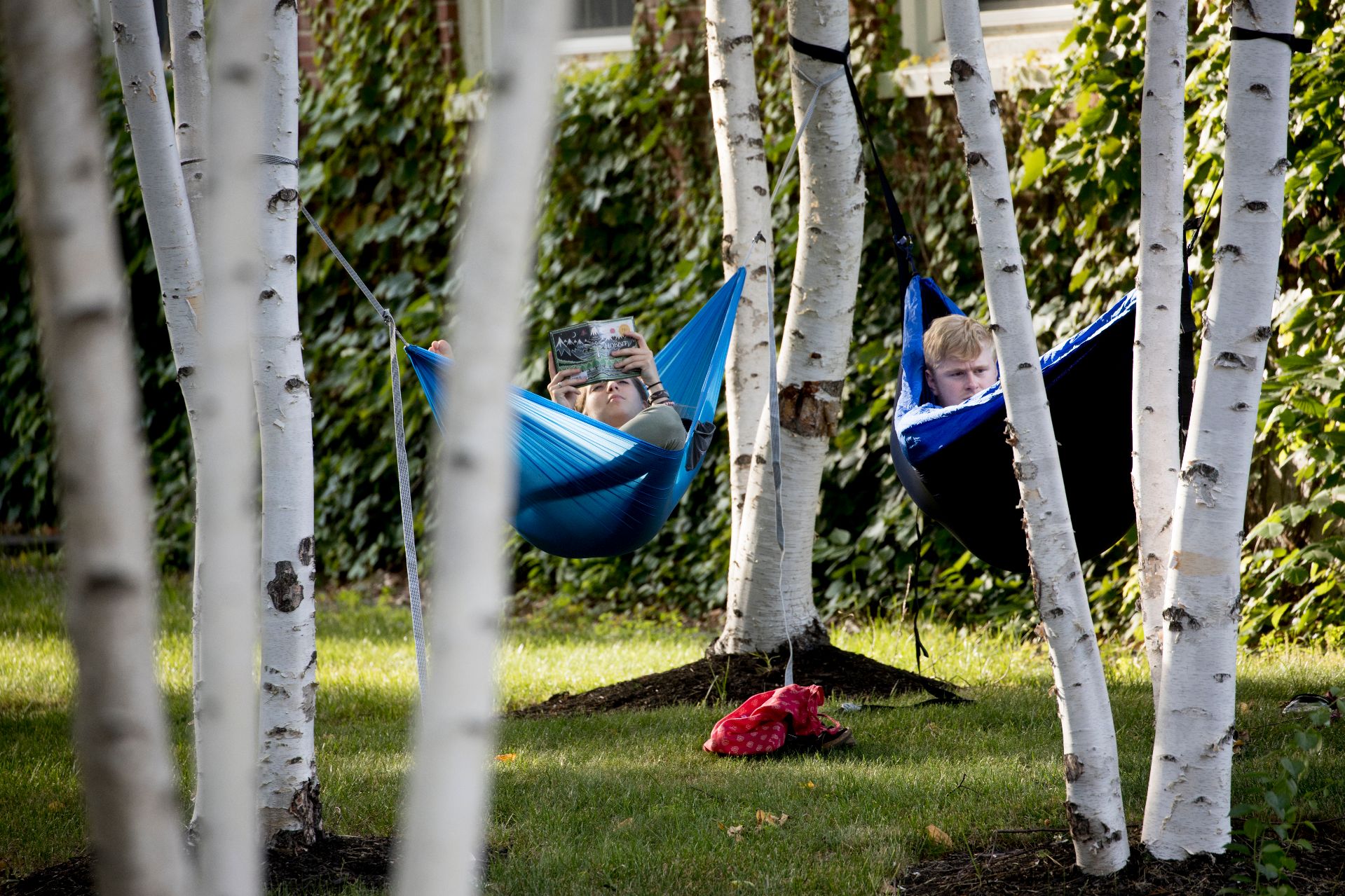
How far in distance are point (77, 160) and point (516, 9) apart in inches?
10.3

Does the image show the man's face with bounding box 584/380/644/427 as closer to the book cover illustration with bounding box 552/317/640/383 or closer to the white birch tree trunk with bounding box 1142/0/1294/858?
the book cover illustration with bounding box 552/317/640/383

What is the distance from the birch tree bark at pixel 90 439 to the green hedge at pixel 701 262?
304 cm

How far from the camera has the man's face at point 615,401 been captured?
317cm

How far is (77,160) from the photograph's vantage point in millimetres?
703

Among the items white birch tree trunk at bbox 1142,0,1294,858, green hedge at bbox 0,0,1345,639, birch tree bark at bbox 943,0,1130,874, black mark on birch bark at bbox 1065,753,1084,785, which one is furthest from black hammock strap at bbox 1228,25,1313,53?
green hedge at bbox 0,0,1345,639

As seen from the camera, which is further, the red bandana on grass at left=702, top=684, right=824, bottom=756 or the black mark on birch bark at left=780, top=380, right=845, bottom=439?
the black mark on birch bark at left=780, top=380, right=845, bottom=439

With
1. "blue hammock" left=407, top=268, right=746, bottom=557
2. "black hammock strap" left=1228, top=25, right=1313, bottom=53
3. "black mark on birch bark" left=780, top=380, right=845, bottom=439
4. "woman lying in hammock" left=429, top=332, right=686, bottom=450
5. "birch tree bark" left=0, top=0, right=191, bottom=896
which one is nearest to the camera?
"birch tree bark" left=0, top=0, right=191, bottom=896

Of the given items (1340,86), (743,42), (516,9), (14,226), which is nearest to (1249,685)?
(1340,86)

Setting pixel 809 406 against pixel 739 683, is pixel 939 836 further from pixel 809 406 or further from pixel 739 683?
pixel 809 406

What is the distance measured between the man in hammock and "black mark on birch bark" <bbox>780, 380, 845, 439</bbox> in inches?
9.4

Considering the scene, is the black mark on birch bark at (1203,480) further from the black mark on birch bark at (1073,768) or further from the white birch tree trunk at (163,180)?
the white birch tree trunk at (163,180)

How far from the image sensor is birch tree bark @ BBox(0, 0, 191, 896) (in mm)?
693

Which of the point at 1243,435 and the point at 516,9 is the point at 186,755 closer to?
the point at 1243,435

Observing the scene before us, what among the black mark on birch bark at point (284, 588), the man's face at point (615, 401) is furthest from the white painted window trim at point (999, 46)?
the black mark on birch bark at point (284, 588)
